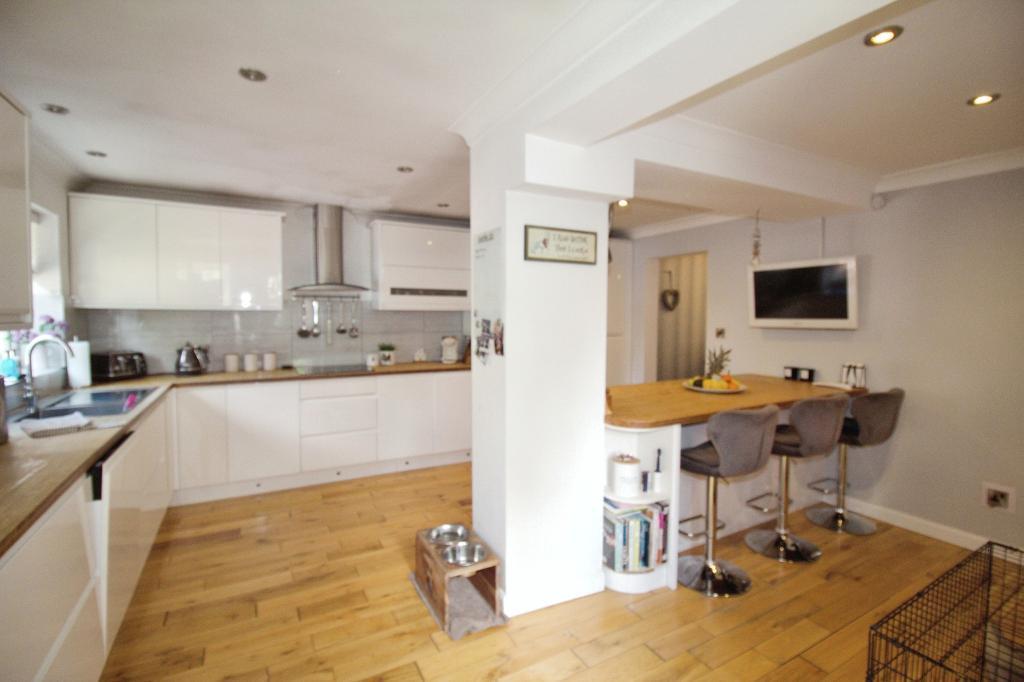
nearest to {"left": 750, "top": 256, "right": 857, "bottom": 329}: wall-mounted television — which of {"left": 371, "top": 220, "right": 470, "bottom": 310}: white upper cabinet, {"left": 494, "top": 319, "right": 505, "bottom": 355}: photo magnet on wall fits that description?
{"left": 494, "top": 319, "right": 505, "bottom": 355}: photo magnet on wall

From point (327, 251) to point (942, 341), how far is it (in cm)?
450

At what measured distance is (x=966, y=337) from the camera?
2830 millimetres

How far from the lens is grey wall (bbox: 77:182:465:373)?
3.58 meters

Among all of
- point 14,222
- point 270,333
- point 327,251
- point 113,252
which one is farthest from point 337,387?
point 14,222

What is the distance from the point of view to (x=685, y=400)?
110 inches

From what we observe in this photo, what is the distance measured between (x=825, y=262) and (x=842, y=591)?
6.78ft

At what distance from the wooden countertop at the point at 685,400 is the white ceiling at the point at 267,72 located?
1681 millimetres

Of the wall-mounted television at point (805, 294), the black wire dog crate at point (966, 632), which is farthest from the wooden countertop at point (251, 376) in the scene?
the black wire dog crate at point (966, 632)

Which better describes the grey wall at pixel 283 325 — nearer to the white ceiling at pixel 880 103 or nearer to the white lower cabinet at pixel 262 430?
the white lower cabinet at pixel 262 430

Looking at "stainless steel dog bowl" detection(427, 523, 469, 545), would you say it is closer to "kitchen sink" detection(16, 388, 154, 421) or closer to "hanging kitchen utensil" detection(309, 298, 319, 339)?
"kitchen sink" detection(16, 388, 154, 421)

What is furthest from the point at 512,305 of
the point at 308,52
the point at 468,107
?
the point at 308,52

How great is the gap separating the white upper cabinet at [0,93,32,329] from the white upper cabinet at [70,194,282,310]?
66.9 inches

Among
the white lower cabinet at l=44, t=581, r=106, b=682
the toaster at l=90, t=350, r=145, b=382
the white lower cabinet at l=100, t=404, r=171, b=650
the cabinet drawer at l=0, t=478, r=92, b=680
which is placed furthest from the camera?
the toaster at l=90, t=350, r=145, b=382

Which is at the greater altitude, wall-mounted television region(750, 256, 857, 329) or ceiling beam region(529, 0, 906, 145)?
ceiling beam region(529, 0, 906, 145)
